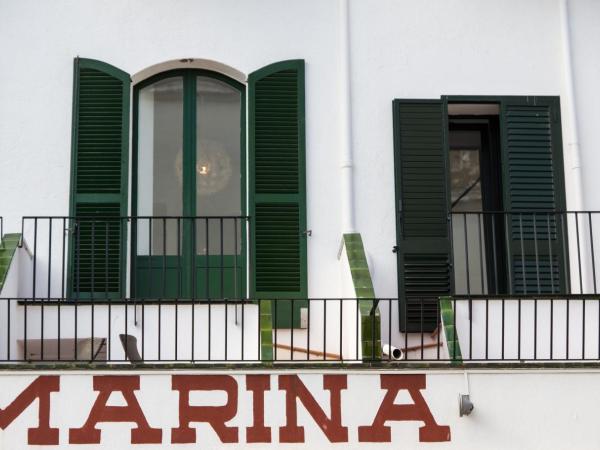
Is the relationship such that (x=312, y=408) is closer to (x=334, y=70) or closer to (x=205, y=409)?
(x=205, y=409)

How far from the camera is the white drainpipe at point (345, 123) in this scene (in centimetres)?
1220

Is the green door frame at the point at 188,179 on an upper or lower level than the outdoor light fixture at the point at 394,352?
upper

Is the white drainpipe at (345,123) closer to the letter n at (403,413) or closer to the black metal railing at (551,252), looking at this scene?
the black metal railing at (551,252)

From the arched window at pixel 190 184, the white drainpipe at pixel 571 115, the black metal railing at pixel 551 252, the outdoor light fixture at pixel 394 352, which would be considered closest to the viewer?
the outdoor light fixture at pixel 394 352

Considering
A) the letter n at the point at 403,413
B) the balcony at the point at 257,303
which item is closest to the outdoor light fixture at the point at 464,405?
the letter n at the point at 403,413

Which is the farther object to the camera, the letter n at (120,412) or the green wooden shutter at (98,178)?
the green wooden shutter at (98,178)

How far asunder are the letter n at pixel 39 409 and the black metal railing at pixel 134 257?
1.66 m

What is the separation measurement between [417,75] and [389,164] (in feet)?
3.47

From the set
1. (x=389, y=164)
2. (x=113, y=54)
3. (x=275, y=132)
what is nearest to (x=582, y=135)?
(x=389, y=164)

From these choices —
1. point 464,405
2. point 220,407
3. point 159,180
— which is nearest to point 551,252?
point 464,405

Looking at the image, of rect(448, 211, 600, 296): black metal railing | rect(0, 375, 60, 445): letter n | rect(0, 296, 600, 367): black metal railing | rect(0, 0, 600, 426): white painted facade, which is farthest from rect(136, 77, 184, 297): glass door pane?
rect(448, 211, 600, 296): black metal railing

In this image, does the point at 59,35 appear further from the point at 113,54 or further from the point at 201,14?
the point at 201,14

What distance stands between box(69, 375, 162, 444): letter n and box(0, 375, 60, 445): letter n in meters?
0.22

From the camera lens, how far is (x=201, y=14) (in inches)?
493
